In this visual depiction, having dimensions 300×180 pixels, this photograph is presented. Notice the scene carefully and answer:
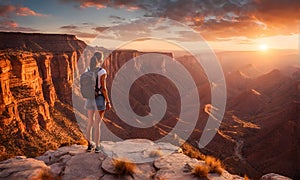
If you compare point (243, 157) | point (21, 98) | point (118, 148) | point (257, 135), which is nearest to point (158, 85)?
point (257, 135)

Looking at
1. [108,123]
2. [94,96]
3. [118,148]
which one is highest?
[94,96]

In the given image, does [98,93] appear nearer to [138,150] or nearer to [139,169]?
[139,169]

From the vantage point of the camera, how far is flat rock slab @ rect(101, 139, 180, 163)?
7094 millimetres

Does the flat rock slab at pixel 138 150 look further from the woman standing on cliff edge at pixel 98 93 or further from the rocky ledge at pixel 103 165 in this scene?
the woman standing on cliff edge at pixel 98 93

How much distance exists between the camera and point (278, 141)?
39.8m

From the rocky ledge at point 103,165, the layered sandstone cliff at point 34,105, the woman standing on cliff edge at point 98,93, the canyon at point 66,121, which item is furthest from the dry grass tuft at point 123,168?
the layered sandstone cliff at point 34,105

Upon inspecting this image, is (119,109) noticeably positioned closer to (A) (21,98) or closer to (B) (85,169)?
(A) (21,98)

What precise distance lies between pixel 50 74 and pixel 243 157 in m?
36.7

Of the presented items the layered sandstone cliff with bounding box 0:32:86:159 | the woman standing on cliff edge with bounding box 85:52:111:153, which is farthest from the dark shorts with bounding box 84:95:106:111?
the layered sandstone cliff with bounding box 0:32:86:159

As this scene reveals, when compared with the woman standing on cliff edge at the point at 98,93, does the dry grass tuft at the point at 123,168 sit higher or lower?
lower

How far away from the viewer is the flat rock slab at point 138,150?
7.09m

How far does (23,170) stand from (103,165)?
6.18ft

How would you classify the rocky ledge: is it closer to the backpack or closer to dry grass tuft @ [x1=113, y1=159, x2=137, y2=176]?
dry grass tuft @ [x1=113, y1=159, x2=137, y2=176]

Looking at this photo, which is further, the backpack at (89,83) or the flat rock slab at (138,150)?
the flat rock slab at (138,150)
